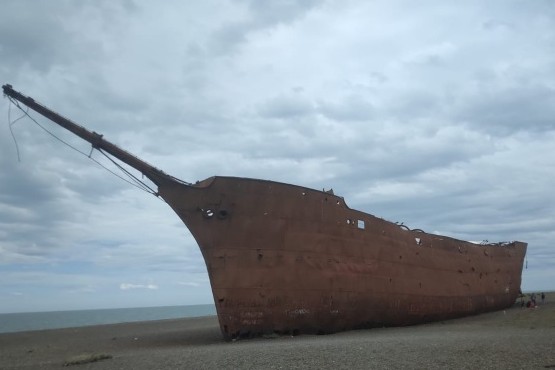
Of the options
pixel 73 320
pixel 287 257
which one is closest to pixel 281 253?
pixel 287 257

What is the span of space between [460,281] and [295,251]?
10395 mm

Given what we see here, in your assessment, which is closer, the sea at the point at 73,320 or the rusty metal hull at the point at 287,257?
the rusty metal hull at the point at 287,257

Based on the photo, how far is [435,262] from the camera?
19688 millimetres

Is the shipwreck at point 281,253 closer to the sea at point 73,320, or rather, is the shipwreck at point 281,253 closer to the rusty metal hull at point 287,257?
the rusty metal hull at point 287,257

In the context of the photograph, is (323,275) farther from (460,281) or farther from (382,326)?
(460,281)

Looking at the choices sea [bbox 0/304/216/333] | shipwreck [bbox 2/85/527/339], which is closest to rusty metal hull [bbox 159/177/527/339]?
shipwreck [bbox 2/85/527/339]

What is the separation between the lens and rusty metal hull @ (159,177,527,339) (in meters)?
13.7

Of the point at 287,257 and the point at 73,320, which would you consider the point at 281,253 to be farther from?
the point at 73,320

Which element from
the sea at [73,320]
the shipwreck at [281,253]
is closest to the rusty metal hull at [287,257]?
the shipwreck at [281,253]

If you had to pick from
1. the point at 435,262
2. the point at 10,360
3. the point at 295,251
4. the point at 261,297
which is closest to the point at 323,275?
the point at 295,251

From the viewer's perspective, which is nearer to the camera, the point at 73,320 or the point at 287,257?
the point at 287,257

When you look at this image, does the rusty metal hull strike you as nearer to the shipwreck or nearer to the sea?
the shipwreck

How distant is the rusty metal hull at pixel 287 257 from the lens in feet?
44.8

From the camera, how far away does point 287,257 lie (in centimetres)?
1409
